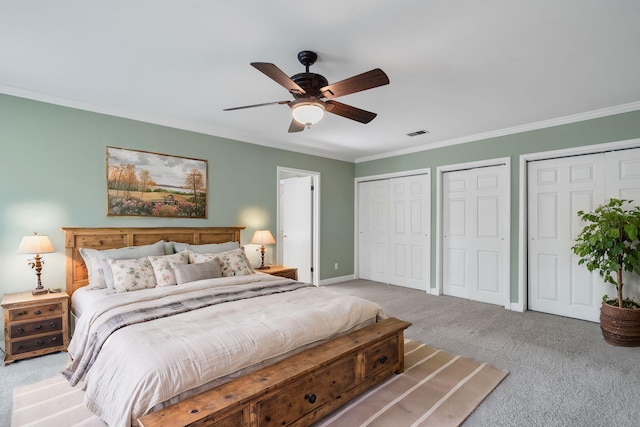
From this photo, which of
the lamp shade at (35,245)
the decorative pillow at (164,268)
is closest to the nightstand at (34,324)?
the lamp shade at (35,245)

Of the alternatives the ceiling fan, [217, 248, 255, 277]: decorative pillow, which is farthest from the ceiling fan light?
[217, 248, 255, 277]: decorative pillow

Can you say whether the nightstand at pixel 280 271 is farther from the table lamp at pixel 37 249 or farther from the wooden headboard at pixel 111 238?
the table lamp at pixel 37 249

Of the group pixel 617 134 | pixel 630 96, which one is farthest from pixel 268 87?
pixel 617 134

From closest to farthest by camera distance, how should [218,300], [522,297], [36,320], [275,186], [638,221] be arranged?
[218,300] → [36,320] → [638,221] → [522,297] → [275,186]

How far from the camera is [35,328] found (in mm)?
2889

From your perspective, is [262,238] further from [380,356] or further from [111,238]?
[380,356]

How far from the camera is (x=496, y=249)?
4.69 metres

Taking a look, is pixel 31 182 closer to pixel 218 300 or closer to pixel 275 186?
pixel 218 300

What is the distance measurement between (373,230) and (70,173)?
4791 millimetres

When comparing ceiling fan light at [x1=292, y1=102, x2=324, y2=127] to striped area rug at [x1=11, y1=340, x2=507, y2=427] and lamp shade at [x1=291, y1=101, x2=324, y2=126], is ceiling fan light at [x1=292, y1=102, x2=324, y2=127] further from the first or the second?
striped area rug at [x1=11, y1=340, x2=507, y2=427]

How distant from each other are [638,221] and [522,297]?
163 centimetres

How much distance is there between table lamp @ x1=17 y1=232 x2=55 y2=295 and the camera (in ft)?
9.71

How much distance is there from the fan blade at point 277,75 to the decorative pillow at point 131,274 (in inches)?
87.9

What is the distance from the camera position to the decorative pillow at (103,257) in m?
3.15
